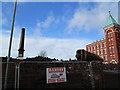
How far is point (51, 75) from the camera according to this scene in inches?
252

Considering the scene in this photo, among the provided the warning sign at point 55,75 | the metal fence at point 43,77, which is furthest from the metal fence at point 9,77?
the warning sign at point 55,75

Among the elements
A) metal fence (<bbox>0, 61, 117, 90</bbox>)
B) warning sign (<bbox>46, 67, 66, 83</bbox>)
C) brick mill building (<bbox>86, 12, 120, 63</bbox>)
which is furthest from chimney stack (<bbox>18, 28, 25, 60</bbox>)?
brick mill building (<bbox>86, 12, 120, 63</bbox>)

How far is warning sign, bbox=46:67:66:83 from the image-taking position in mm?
6350

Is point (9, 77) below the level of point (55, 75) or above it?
below

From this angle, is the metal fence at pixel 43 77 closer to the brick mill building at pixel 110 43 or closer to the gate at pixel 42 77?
the gate at pixel 42 77

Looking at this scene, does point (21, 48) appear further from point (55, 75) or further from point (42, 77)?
point (55, 75)

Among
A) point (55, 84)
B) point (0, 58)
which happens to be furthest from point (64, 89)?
point (0, 58)

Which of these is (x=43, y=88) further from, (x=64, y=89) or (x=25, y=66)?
(x=25, y=66)

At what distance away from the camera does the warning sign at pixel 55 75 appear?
635 cm

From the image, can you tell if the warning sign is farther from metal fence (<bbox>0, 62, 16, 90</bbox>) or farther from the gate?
metal fence (<bbox>0, 62, 16, 90</bbox>)

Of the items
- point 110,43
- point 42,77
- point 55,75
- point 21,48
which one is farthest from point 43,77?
point 110,43

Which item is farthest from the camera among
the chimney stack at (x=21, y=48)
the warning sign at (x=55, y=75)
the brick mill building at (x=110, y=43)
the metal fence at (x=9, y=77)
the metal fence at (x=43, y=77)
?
the brick mill building at (x=110, y=43)

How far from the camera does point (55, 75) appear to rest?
254 inches

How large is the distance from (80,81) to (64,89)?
137 centimetres
